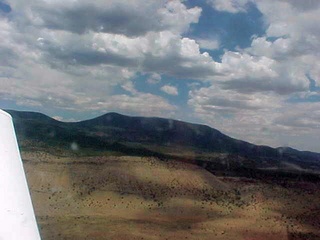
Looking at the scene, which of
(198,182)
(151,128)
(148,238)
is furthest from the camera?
(151,128)

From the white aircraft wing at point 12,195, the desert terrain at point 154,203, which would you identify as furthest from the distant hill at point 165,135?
the white aircraft wing at point 12,195

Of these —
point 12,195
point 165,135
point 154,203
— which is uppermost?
point 165,135

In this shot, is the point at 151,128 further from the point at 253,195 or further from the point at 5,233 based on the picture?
the point at 5,233

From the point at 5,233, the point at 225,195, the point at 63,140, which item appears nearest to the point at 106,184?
the point at 225,195

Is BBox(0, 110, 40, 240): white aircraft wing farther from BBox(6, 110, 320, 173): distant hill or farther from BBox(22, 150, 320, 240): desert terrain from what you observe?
BBox(6, 110, 320, 173): distant hill

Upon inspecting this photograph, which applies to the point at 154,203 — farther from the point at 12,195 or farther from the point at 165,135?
the point at 165,135

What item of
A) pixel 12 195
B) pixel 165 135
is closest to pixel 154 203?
pixel 12 195

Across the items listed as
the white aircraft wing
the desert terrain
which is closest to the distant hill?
the desert terrain

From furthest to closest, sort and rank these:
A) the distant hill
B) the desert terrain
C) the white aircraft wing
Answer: the distant hill → the desert terrain → the white aircraft wing
